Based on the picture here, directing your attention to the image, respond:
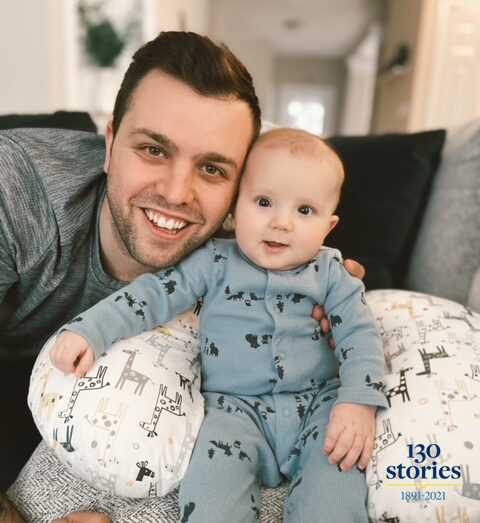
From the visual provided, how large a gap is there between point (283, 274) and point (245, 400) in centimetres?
27

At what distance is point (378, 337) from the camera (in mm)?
900

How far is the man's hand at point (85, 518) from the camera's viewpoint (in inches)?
27.5

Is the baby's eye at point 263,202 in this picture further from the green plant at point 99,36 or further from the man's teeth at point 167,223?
the green plant at point 99,36

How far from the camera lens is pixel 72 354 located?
781mm

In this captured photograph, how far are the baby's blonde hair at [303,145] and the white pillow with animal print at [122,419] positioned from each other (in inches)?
19.5

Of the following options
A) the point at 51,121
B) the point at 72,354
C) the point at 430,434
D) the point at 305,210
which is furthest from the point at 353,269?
the point at 51,121

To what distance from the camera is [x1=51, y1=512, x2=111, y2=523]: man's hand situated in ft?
2.29

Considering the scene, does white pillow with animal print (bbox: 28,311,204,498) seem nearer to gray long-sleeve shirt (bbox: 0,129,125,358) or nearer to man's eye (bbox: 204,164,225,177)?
gray long-sleeve shirt (bbox: 0,129,125,358)

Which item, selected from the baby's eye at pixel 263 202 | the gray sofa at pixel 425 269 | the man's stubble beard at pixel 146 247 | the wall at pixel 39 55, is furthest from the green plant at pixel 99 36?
A: the baby's eye at pixel 263 202

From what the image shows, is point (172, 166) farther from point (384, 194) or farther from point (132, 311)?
point (384, 194)

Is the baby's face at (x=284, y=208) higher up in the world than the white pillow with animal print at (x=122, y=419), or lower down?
higher up

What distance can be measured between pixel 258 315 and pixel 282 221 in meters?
0.20

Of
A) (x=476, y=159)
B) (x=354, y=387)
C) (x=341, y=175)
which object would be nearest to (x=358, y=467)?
(x=354, y=387)

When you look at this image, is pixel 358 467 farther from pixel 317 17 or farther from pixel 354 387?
pixel 317 17
